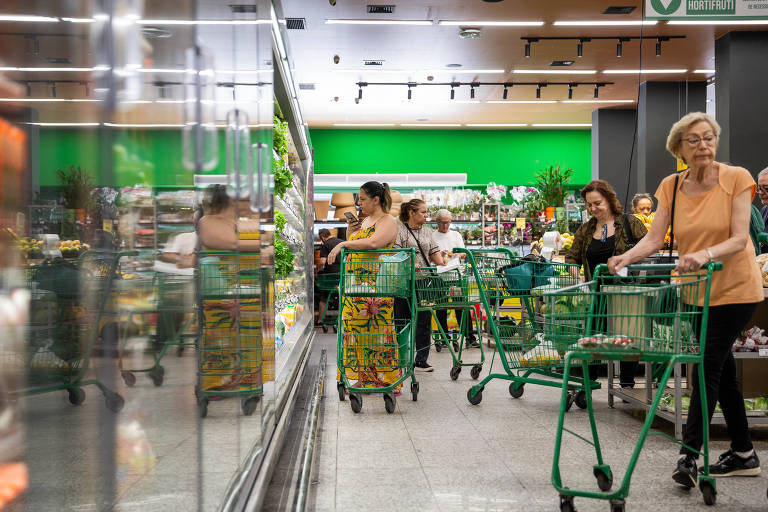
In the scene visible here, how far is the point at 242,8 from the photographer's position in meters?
2.67

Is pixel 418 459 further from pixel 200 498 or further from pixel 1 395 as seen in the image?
pixel 1 395

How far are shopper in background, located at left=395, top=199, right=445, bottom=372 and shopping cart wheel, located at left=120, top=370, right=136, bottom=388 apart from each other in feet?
17.4

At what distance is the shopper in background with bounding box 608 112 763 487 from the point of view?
3037 millimetres

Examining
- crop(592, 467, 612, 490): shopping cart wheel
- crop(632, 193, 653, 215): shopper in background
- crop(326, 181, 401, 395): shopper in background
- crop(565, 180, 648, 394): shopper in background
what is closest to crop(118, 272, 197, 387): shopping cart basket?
crop(592, 467, 612, 490): shopping cart wheel

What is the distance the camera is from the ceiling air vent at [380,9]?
9172 mm

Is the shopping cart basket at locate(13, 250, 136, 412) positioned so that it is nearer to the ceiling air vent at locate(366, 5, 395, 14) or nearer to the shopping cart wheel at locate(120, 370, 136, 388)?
the shopping cart wheel at locate(120, 370, 136, 388)

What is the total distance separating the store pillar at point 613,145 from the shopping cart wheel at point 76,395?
14.7 m

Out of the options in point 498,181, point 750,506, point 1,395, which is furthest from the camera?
point 498,181

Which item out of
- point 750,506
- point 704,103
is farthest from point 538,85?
point 750,506

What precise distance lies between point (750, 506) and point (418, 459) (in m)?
1.52

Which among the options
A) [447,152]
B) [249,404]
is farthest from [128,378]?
[447,152]

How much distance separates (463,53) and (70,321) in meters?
11.0

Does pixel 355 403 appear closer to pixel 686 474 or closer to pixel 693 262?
pixel 686 474

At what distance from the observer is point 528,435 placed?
165 inches
